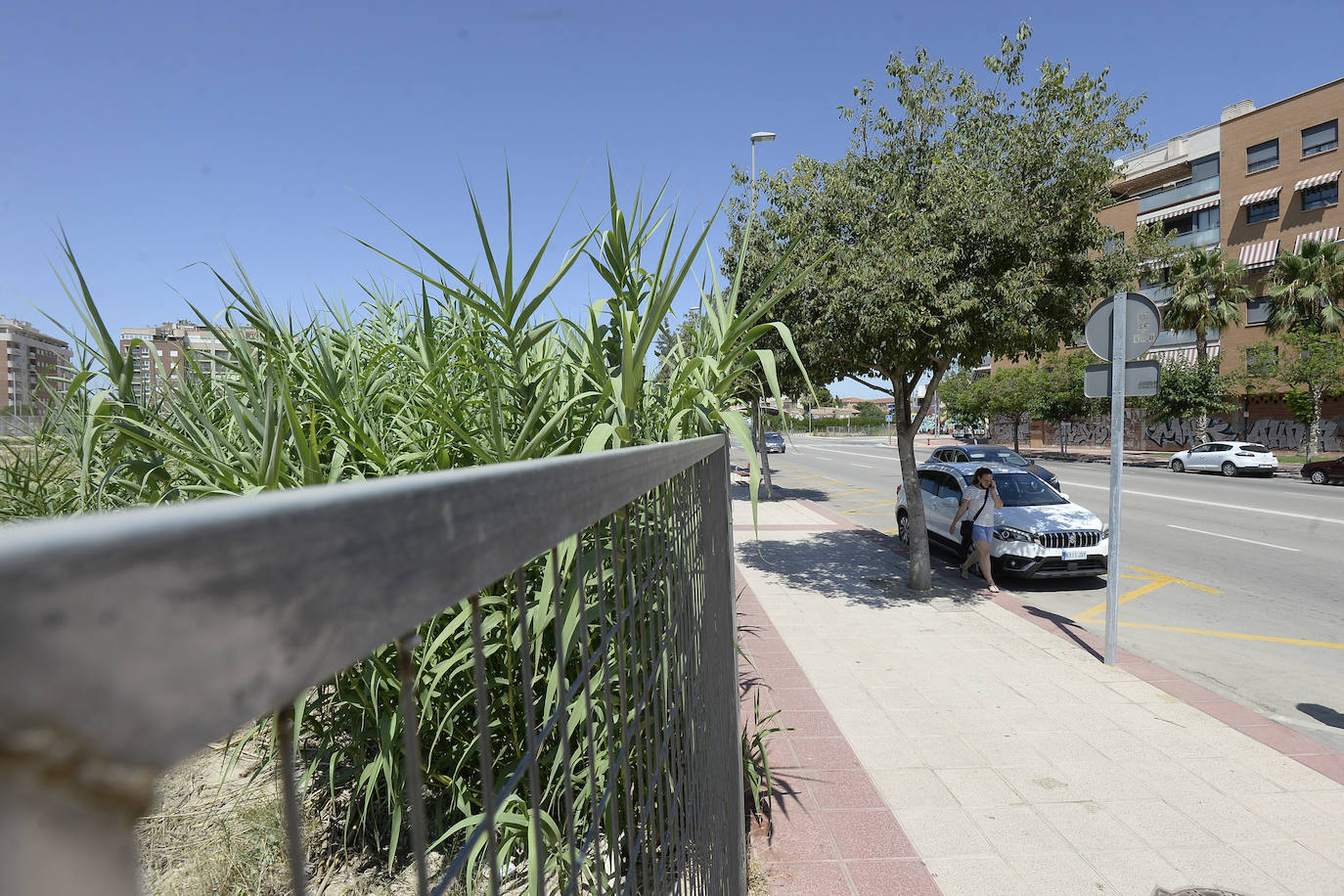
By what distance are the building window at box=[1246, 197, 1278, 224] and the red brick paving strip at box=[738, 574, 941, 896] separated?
42.0m

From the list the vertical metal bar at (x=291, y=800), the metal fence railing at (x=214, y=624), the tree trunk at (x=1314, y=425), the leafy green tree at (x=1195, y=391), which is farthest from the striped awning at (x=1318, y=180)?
the vertical metal bar at (x=291, y=800)

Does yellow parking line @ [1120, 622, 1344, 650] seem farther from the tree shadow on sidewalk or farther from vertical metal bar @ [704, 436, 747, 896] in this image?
vertical metal bar @ [704, 436, 747, 896]

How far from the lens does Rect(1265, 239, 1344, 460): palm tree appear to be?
28875mm

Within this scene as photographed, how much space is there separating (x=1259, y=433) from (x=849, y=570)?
3716 centimetres

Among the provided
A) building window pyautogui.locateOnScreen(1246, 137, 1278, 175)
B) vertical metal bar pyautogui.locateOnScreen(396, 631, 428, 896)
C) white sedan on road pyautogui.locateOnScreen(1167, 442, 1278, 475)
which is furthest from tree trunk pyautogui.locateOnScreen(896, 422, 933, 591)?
building window pyautogui.locateOnScreen(1246, 137, 1278, 175)

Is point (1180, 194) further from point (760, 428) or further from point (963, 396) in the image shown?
point (760, 428)

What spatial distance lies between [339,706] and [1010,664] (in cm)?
543

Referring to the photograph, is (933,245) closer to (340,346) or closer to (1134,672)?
(1134,672)

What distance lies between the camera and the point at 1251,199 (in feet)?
117

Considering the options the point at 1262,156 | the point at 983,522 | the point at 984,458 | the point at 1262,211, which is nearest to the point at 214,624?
the point at 983,522

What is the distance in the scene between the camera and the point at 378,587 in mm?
352

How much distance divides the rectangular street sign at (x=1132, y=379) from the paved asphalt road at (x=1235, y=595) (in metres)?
2.38

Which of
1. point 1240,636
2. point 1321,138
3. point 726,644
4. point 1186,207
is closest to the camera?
point 726,644

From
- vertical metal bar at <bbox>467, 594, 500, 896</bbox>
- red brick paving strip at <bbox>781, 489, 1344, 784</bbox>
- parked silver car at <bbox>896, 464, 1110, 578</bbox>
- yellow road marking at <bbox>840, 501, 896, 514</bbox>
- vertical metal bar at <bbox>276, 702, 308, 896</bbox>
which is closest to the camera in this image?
vertical metal bar at <bbox>276, 702, 308, 896</bbox>
